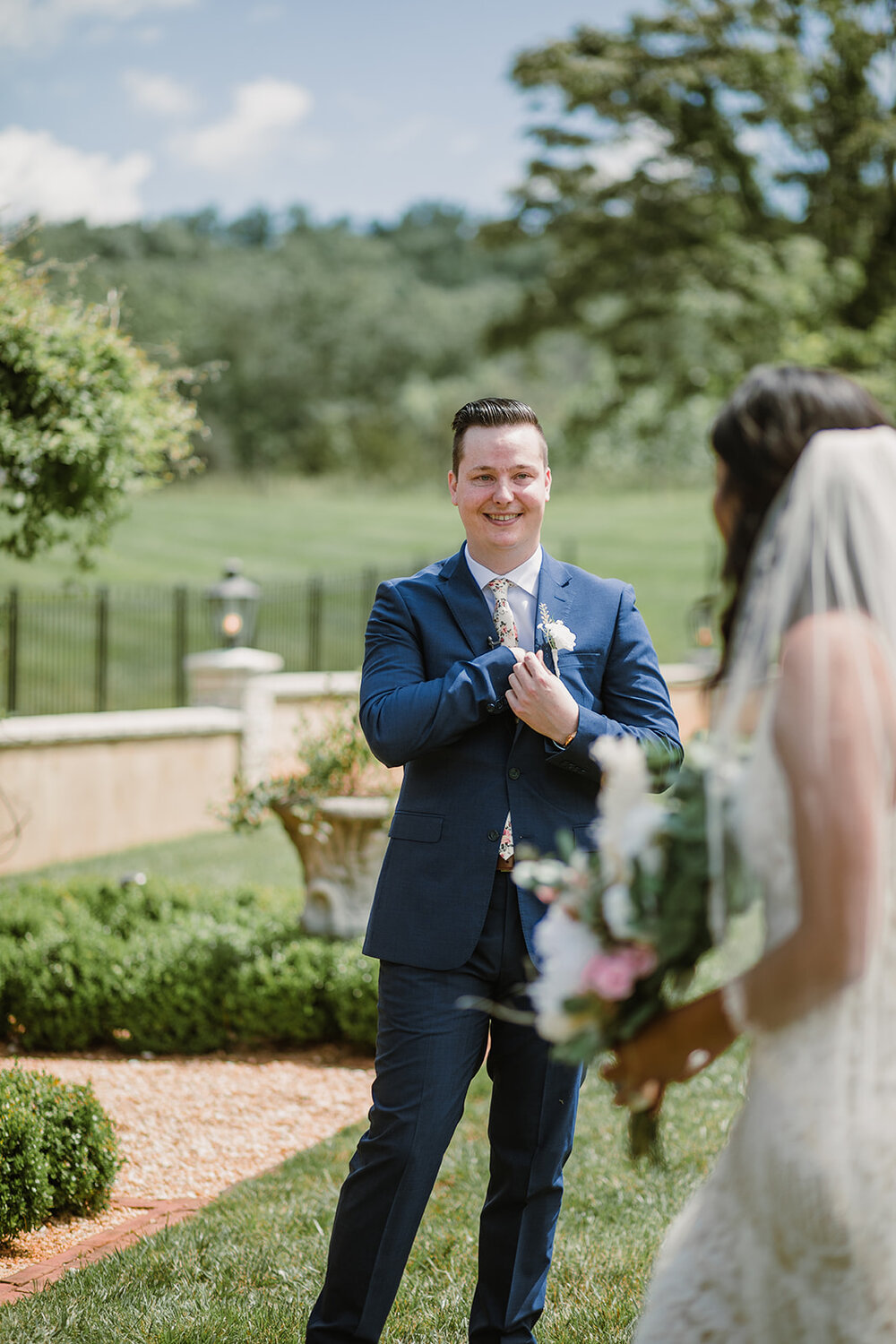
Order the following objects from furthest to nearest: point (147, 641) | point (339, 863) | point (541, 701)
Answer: point (147, 641), point (339, 863), point (541, 701)

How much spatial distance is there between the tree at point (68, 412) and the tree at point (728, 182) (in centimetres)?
1566

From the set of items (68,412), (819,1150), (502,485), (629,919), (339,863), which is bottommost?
(339,863)

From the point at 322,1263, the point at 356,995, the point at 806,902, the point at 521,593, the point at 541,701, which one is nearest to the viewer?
the point at 806,902

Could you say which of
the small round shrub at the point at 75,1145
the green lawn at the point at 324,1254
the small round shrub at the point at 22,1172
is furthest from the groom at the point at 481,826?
the small round shrub at the point at 75,1145

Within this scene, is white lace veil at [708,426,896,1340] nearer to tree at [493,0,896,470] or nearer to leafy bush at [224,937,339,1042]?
leafy bush at [224,937,339,1042]

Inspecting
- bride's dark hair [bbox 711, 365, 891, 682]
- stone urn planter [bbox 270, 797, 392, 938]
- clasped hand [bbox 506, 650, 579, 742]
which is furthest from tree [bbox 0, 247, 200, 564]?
bride's dark hair [bbox 711, 365, 891, 682]

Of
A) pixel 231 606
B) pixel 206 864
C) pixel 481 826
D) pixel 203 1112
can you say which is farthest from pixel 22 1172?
pixel 231 606

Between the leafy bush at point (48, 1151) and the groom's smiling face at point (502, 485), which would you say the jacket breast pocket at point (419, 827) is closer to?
the groom's smiling face at point (502, 485)

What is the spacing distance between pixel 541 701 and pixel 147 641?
18.1 metres

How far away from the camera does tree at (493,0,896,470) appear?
75.6 ft

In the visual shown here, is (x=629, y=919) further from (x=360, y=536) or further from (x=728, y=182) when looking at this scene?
(x=360, y=536)

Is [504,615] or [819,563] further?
[504,615]

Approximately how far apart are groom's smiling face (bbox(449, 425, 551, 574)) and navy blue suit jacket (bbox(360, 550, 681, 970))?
14cm

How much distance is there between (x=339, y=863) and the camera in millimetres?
7281
